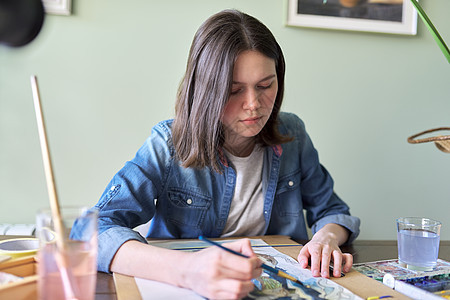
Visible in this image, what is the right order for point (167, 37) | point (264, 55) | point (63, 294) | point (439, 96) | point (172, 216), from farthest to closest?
1. point (439, 96)
2. point (167, 37)
3. point (172, 216)
4. point (264, 55)
5. point (63, 294)

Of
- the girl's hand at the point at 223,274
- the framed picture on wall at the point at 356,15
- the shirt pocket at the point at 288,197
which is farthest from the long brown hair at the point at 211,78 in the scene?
the framed picture on wall at the point at 356,15

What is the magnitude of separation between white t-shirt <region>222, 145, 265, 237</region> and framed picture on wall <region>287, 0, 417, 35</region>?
0.74 metres

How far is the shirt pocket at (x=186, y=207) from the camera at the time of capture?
1.16 m

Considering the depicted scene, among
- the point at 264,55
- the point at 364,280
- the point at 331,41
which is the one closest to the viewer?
the point at 364,280

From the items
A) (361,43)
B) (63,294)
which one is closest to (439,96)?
(361,43)

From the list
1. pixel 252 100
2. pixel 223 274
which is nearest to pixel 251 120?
pixel 252 100

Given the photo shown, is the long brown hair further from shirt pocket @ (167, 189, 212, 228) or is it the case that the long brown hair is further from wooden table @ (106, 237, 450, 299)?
wooden table @ (106, 237, 450, 299)

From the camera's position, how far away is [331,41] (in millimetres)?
1784

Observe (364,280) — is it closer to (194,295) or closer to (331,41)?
(194,295)

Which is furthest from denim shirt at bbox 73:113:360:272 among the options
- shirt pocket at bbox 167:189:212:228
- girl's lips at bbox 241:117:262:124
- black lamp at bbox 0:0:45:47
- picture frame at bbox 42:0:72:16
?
picture frame at bbox 42:0:72:16

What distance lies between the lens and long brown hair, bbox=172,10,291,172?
1039 millimetres

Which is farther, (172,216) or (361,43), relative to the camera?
(361,43)

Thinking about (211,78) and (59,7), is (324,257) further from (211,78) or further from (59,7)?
(59,7)

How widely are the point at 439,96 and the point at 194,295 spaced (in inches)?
64.6
